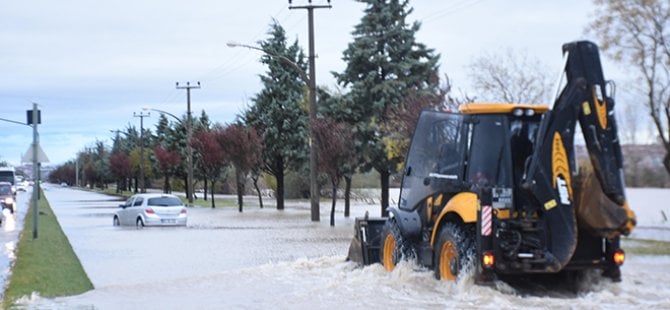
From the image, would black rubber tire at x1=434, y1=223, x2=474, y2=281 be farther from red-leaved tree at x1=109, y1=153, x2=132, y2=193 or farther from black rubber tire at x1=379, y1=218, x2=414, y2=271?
red-leaved tree at x1=109, y1=153, x2=132, y2=193

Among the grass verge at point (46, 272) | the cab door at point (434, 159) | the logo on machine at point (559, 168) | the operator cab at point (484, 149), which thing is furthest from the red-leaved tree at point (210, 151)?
the logo on machine at point (559, 168)

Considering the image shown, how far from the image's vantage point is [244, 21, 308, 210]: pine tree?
50.0 m

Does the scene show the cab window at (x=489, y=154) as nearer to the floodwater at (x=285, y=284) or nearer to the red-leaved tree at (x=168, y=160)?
the floodwater at (x=285, y=284)

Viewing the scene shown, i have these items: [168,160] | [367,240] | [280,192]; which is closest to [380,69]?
[280,192]

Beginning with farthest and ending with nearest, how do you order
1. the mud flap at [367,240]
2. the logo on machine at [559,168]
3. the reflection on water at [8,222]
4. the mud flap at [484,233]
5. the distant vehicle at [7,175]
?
1. the distant vehicle at [7,175]
2. the reflection on water at [8,222]
3. the mud flap at [367,240]
4. the mud flap at [484,233]
5. the logo on machine at [559,168]

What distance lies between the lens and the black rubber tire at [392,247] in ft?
46.8

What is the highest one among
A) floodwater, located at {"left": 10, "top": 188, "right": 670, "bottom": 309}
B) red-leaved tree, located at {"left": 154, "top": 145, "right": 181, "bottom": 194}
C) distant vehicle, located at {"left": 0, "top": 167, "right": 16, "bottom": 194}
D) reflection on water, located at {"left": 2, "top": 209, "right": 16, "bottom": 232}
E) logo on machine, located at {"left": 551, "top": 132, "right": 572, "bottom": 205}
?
red-leaved tree, located at {"left": 154, "top": 145, "right": 181, "bottom": 194}

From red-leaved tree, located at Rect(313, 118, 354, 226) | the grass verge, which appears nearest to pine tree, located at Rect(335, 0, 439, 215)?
red-leaved tree, located at Rect(313, 118, 354, 226)

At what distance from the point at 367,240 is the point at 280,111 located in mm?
34611

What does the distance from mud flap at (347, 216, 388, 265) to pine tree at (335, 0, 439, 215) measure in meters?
19.0

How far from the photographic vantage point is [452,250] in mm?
12570

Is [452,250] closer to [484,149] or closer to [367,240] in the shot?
[484,149]

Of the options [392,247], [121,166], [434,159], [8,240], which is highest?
[121,166]

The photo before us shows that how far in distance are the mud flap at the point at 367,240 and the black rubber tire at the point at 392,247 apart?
302 mm
